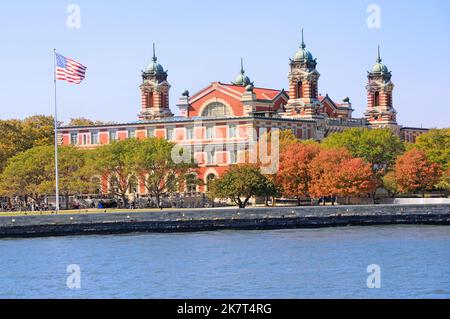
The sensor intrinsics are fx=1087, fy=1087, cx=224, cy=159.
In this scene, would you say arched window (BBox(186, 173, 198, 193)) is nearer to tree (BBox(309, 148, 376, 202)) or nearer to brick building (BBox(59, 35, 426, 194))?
brick building (BBox(59, 35, 426, 194))

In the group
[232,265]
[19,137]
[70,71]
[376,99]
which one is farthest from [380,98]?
[232,265]

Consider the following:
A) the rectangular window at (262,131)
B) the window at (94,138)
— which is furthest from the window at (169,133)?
the rectangular window at (262,131)

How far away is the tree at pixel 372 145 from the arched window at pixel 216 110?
1609 cm

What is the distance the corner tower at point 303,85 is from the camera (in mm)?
144250

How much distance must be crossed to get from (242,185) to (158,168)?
1304 cm

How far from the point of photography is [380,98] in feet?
525

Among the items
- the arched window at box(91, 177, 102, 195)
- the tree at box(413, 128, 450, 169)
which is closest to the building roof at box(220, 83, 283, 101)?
the tree at box(413, 128, 450, 169)

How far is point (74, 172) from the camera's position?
117m

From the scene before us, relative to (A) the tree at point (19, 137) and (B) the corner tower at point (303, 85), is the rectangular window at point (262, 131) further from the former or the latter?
(A) the tree at point (19, 137)

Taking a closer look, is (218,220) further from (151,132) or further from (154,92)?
(154,92)

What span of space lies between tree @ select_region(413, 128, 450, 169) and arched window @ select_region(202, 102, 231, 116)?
2621 cm
